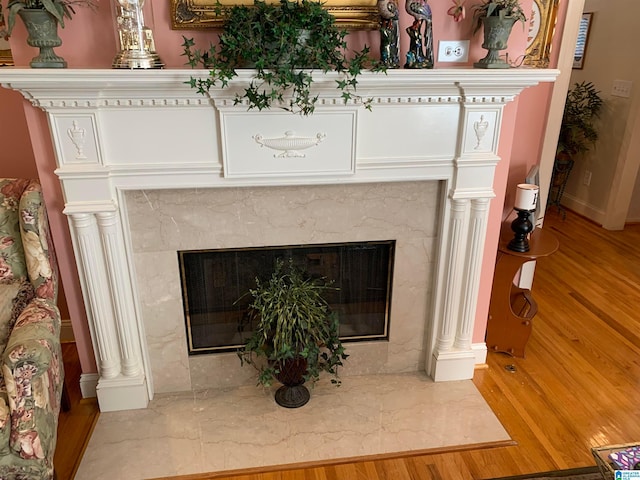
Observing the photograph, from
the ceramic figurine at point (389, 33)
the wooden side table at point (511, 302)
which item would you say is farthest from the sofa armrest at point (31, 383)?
the wooden side table at point (511, 302)

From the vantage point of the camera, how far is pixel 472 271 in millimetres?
2311

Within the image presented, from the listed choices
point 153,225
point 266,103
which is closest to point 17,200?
point 153,225

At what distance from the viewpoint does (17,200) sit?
6.31 ft

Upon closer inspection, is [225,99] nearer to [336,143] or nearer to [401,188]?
[336,143]

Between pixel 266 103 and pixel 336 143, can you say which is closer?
pixel 266 103

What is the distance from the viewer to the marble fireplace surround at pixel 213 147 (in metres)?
1.82

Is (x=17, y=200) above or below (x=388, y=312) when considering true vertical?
above

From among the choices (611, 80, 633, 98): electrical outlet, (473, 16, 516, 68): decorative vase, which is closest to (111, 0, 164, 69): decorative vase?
(473, 16, 516, 68): decorative vase

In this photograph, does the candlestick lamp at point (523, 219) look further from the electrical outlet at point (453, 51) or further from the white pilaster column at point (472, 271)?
the electrical outlet at point (453, 51)

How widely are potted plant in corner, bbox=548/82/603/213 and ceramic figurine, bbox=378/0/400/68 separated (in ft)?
9.25

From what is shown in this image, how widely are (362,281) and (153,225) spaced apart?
0.96 metres

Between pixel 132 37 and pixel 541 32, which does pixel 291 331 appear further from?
pixel 541 32

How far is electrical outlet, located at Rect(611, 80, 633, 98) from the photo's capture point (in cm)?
Result: 396

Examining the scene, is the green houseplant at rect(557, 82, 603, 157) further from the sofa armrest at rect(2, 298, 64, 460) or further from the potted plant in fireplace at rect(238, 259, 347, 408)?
the sofa armrest at rect(2, 298, 64, 460)
